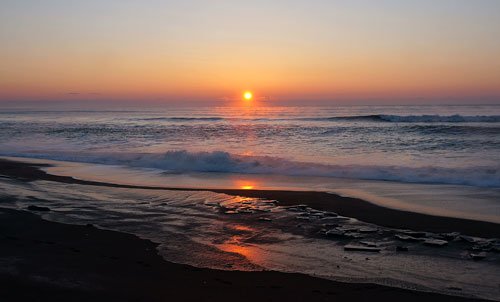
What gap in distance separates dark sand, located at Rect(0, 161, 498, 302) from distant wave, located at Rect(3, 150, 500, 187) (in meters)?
8.42

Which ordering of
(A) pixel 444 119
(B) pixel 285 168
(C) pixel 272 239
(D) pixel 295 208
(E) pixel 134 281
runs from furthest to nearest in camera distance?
(A) pixel 444 119, (B) pixel 285 168, (D) pixel 295 208, (C) pixel 272 239, (E) pixel 134 281

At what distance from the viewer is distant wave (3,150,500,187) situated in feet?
43.1

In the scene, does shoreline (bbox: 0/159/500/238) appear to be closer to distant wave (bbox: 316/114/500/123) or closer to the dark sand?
the dark sand

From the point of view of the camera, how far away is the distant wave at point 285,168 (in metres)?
13.1

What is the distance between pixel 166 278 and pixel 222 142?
20938 millimetres

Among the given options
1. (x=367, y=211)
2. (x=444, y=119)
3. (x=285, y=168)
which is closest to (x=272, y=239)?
(x=367, y=211)

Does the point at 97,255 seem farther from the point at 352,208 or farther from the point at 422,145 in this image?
the point at 422,145

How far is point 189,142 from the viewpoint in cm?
2675

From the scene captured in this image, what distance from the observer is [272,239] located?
7121mm

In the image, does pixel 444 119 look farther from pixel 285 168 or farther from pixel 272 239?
pixel 272 239

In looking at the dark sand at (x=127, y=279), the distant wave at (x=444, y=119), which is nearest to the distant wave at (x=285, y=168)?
the dark sand at (x=127, y=279)

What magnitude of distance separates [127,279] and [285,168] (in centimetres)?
1056

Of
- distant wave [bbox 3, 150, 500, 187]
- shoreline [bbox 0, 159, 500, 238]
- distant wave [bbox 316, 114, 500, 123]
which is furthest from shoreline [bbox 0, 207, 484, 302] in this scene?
distant wave [bbox 316, 114, 500, 123]

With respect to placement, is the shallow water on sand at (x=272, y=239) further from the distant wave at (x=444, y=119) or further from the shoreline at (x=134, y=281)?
the distant wave at (x=444, y=119)
